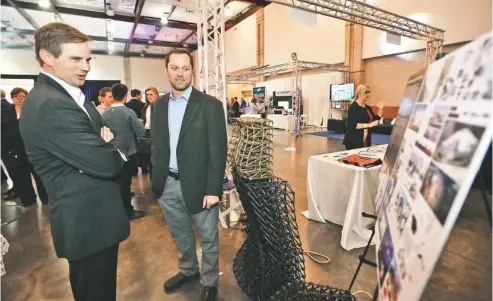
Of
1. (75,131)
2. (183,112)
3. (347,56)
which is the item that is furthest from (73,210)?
(347,56)

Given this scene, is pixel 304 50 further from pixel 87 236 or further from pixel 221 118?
pixel 87 236

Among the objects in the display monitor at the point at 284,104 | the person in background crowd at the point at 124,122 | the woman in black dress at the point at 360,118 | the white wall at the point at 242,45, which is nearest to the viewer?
the person in background crowd at the point at 124,122

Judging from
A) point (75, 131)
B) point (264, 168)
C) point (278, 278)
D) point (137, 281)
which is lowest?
point (137, 281)

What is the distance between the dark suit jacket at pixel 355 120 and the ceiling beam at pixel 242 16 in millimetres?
11805

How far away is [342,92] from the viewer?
10375mm

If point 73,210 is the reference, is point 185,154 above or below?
above

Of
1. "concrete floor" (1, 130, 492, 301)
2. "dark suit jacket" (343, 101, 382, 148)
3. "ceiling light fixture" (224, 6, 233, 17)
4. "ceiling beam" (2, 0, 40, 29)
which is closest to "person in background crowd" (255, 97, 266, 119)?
"ceiling light fixture" (224, 6, 233, 17)

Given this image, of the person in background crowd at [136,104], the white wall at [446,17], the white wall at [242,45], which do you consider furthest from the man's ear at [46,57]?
the white wall at [242,45]

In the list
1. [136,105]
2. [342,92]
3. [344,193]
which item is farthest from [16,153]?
[342,92]

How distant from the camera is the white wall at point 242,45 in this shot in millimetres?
14498

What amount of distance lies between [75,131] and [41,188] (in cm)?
333

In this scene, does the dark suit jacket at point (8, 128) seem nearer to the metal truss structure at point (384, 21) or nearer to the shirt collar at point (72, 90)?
the shirt collar at point (72, 90)

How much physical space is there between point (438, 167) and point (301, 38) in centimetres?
1244

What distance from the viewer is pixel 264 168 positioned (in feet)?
4.91
